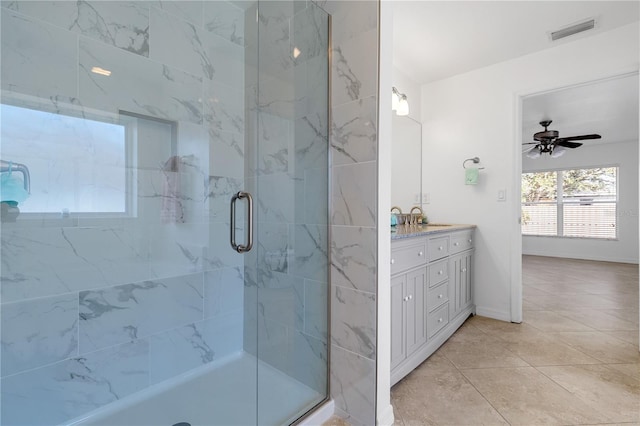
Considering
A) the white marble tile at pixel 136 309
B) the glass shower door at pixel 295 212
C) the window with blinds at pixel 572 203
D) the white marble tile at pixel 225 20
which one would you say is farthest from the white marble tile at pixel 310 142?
the window with blinds at pixel 572 203

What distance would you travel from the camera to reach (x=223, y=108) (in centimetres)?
200

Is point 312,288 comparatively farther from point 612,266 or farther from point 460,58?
point 612,266

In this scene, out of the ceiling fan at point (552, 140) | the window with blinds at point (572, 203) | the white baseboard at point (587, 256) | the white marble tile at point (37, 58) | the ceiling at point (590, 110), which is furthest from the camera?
the window with blinds at point (572, 203)

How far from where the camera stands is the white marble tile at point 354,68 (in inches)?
56.5

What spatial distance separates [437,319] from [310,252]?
129cm

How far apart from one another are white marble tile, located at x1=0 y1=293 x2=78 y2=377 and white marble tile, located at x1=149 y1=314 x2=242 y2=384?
389 mm

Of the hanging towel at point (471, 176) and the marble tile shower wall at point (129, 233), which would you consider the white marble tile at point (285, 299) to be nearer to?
the marble tile shower wall at point (129, 233)

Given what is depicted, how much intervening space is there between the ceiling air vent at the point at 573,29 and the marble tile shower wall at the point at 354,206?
2.07 meters

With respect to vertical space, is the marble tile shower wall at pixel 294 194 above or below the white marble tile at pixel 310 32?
below

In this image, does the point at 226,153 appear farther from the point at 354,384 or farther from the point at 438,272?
the point at 438,272

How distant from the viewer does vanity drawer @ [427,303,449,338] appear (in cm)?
219

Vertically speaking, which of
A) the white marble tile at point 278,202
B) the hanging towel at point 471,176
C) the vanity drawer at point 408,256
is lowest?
the vanity drawer at point 408,256

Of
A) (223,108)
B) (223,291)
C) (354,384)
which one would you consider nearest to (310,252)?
(354,384)

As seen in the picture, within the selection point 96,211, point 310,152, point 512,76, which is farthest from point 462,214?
point 96,211
